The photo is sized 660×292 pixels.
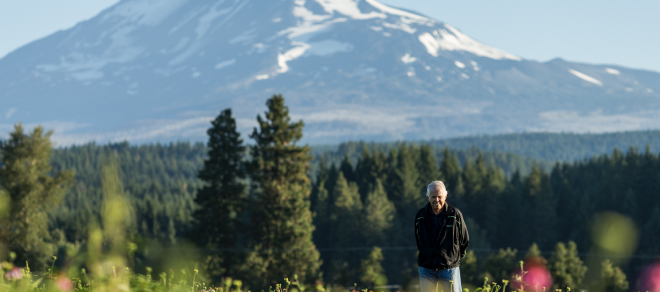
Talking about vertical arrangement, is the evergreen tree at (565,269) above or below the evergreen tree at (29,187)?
below

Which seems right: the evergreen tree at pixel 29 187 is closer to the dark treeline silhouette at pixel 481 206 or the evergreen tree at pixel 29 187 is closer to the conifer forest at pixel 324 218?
the conifer forest at pixel 324 218

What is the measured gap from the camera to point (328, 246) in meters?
80.5

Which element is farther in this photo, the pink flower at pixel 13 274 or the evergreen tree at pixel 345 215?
the evergreen tree at pixel 345 215

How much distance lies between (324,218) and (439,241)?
2958 inches

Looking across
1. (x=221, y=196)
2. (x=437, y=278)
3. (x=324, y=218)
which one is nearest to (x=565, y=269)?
(x=221, y=196)

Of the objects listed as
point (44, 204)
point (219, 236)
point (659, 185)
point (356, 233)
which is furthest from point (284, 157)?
point (659, 185)

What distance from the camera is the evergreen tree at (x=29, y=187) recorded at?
4297 centimetres

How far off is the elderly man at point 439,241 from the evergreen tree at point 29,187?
40.6 m

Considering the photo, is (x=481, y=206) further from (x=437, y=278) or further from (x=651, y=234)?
(x=437, y=278)

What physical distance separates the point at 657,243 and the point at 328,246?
1568 inches

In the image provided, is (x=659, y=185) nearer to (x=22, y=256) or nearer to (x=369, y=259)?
(x=369, y=259)

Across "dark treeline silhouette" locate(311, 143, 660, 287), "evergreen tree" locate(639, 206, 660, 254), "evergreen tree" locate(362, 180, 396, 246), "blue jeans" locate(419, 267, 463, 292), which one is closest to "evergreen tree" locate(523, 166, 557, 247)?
"dark treeline silhouette" locate(311, 143, 660, 287)

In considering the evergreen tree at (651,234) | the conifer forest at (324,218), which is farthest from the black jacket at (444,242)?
the evergreen tree at (651,234)

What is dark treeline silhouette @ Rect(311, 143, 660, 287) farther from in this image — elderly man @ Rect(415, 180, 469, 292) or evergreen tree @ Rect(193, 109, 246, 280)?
elderly man @ Rect(415, 180, 469, 292)
